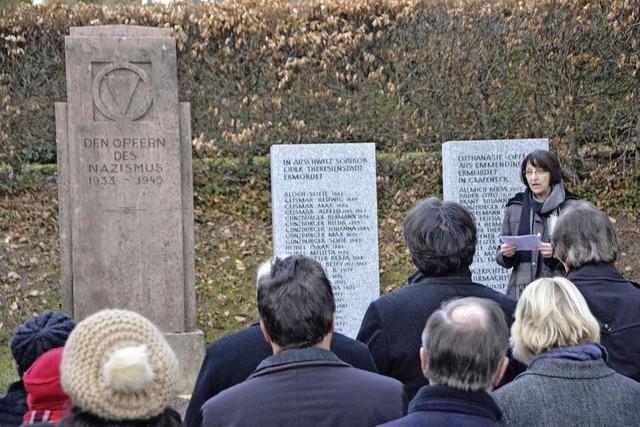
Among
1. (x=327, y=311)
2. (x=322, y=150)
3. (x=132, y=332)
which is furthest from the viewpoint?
(x=322, y=150)

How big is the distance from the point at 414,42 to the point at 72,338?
33.7ft

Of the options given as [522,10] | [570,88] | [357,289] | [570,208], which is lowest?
[357,289]

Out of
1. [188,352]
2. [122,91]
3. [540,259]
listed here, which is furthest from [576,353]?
[122,91]

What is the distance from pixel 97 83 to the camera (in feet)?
24.2

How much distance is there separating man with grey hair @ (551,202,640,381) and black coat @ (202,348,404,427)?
4.32 ft

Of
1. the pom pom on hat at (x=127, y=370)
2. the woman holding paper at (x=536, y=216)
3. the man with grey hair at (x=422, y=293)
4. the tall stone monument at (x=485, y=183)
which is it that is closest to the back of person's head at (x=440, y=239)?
the man with grey hair at (x=422, y=293)

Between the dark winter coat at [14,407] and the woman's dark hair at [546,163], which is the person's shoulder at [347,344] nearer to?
the dark winter coat at [14,407]

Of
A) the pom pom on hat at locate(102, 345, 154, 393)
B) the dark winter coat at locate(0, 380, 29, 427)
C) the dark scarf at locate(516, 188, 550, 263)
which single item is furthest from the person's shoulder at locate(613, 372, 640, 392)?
the dark scarf at locate(516, 188, 550, 263)

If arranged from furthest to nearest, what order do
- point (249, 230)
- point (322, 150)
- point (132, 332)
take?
point (249, 230) < point (322, 150) < point (132, 332)

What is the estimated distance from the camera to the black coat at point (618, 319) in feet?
13.1

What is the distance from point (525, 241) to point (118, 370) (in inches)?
177

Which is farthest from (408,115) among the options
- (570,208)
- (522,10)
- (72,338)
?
(72,338)

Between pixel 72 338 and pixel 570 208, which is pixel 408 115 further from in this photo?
pixel 72 338

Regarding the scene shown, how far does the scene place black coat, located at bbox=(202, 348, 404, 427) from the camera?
9.78 feet
